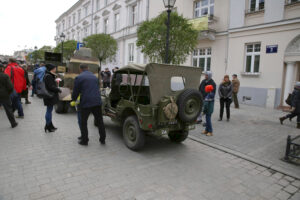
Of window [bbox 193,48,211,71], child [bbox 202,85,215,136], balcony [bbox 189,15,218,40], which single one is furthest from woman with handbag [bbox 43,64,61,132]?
window [bbox 193,48,211,71]

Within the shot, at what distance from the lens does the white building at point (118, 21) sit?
22.2 m

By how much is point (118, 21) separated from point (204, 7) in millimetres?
13442

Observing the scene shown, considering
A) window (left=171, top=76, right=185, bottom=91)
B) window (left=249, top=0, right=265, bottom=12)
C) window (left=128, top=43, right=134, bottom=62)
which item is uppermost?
window (left=249, top=0, right=265, bottom=12)

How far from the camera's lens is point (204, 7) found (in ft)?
48.9

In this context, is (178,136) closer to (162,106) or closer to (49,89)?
(162,106)

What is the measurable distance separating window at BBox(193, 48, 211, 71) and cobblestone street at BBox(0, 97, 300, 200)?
34.8ft

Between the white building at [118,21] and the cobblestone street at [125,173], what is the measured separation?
51.5ft

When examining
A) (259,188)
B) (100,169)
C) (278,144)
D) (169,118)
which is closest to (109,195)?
(100,169)

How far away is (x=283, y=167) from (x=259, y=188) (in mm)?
1166

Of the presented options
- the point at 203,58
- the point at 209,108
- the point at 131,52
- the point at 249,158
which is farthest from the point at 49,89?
the point at 131,52

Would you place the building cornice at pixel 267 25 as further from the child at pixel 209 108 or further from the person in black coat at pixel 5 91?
the person in black coat at pixel 5 91

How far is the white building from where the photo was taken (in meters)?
22.2

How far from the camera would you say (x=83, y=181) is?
3.27 meters

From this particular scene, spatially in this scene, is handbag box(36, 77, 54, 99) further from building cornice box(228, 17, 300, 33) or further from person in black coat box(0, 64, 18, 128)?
building cornice box(228, 17, 300, 33)
